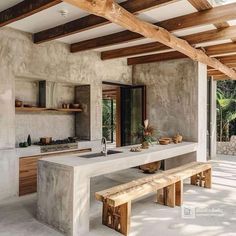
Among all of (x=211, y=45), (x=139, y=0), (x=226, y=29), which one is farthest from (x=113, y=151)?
(x=211, y=45)

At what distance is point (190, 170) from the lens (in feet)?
15.1

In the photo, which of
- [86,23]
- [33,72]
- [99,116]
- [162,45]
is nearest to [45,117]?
[33,72]

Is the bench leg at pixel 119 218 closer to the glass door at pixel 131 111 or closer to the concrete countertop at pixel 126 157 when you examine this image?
the concrete countertop at pixel 126 157

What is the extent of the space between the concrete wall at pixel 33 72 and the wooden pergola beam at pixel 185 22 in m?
0.73

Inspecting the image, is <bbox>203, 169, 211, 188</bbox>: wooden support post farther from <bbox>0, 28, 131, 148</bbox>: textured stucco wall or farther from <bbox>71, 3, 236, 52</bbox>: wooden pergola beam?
<bbox>71, 3, 236, 52</bbox>: wooden pergola beam

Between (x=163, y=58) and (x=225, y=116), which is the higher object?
(x=163, y=58)

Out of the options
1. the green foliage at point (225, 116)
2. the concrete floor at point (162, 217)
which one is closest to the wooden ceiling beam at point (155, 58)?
the concrete floor at point (162, 217)

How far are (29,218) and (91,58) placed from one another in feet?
12.6

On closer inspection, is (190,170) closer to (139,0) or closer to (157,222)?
(157,222)

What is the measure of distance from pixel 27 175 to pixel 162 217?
262 centimetres

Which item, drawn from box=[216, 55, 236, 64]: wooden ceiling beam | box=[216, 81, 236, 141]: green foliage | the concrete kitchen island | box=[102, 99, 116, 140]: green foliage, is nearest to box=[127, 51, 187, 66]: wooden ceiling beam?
box=[216, 55, 236, 64]: wooden ceiling beam

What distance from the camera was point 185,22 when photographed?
12.6ft

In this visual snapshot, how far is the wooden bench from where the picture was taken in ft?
10.3

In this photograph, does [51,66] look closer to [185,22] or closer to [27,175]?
[27,175]
